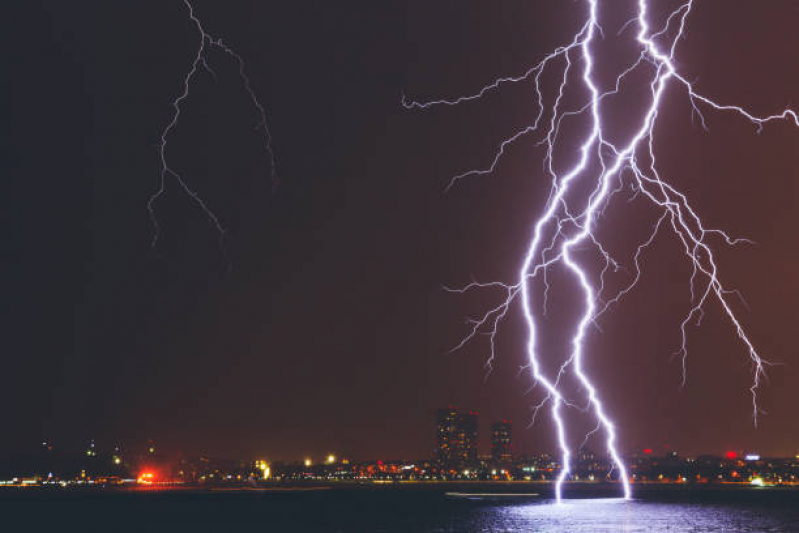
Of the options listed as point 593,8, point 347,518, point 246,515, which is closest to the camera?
point 593,8

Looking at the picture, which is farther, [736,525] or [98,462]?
[98,462]

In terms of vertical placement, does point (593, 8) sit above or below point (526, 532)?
above

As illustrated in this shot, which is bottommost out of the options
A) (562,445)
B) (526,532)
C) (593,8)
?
(526,532)

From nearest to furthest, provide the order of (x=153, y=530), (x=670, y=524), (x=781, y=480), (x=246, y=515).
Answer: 1. (x=153, y=530)
2. (x=670, y=524)
3. (x=246, y=515)
4. (x=781, y=480)

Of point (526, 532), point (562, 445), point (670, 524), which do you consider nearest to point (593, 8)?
point (562, 445)

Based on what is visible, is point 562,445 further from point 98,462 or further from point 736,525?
point 98,462

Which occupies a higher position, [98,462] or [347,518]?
[98,462]

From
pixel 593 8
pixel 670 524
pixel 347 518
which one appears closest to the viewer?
pixel 593 8

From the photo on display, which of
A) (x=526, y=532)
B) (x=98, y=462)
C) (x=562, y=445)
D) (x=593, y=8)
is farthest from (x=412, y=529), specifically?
(x=98, y=462)

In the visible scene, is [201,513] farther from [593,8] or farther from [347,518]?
[593,8]

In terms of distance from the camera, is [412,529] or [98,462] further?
[98,462]
